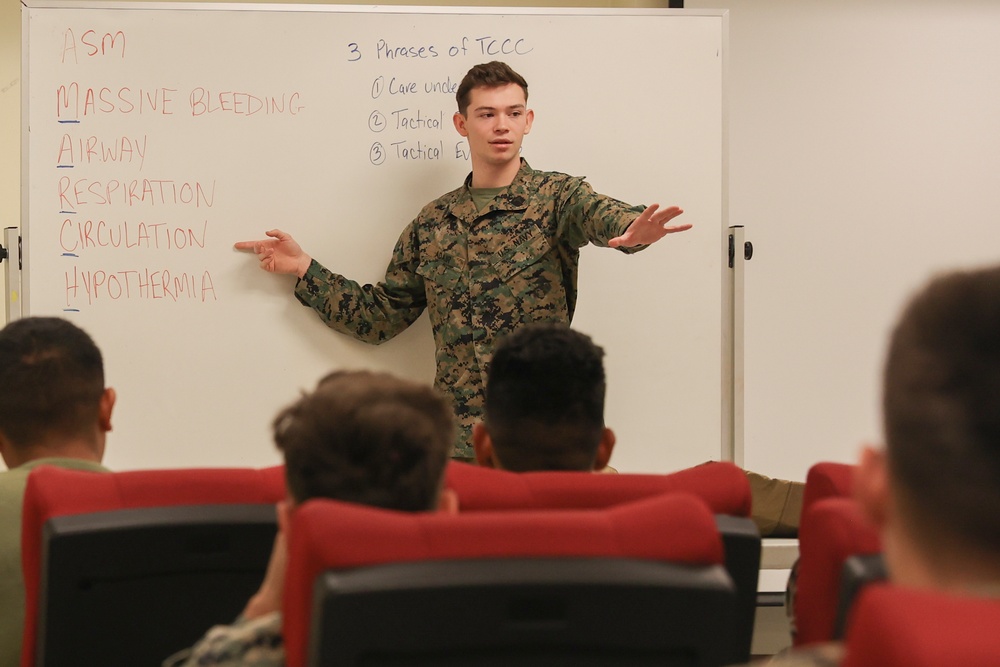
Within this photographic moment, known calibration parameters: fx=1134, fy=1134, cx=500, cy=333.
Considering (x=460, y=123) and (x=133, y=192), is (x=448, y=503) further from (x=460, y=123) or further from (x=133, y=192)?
(x=133, y=192)

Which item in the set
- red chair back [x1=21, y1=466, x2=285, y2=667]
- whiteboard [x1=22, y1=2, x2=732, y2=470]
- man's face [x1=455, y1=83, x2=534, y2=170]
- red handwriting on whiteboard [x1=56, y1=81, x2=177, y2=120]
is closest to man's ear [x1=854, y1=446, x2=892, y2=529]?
red chair back [x1=21, y1=466, x2=285, y2=667]

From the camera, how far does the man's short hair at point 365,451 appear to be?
3.59 ft

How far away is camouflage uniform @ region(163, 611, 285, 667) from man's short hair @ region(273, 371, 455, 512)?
131 mm

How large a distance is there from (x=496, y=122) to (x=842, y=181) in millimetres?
1539

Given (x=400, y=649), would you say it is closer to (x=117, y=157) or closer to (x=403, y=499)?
(x=403, y=499)

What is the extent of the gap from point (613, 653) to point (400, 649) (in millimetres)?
203

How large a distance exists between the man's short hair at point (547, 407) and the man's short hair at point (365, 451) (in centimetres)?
61

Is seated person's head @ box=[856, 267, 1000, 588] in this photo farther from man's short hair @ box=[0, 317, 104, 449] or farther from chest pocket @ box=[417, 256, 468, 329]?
chest pocket @ box=[417, 256, 468, 329]

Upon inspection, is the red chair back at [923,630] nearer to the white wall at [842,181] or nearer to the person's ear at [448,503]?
the person's ear at [448,503]

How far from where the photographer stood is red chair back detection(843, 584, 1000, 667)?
1.93 ft

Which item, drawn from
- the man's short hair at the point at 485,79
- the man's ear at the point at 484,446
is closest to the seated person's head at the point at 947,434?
the man's ear at the point at 484,446

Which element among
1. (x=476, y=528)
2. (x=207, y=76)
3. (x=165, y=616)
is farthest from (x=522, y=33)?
(x=476, y=528)

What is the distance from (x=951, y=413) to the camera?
25.8 inches

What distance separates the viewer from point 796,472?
161 inches
